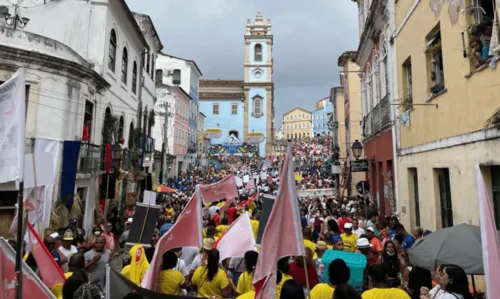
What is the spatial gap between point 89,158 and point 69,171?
1822 mm

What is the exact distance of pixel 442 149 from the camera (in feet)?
26.0

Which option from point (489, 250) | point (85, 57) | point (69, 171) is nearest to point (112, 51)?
point (85, 57)

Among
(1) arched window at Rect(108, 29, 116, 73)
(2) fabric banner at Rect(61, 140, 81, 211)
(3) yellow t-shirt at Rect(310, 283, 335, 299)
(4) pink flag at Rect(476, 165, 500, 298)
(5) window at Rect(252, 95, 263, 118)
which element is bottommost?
(3) yellow t-shirt at Rect(310, 283, 335, 299)

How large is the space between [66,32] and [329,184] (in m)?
24.7

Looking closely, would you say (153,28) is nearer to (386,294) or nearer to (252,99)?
(386,294)

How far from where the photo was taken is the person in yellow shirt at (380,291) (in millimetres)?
3687

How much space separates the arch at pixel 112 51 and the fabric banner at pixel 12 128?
543 inches

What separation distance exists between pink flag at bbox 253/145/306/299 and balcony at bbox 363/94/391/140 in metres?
8.57

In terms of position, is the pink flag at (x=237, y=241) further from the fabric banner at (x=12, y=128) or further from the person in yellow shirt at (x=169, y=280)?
the fabric banner at (x=12, y=128)

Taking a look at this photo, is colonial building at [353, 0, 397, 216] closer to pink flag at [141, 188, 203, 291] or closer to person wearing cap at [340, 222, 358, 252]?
person wearing cap at [340, 222, 358, 252]

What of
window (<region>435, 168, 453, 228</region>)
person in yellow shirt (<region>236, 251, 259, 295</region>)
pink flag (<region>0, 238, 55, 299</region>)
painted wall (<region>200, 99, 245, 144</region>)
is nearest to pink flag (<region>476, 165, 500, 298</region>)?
person in yellow shirt (<region>236, 251, 259, 295</region>)

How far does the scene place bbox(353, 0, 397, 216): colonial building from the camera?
39.8ft

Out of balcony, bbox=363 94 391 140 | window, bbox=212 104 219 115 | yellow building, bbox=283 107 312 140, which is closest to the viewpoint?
balcony, bbox=363 94 391 140

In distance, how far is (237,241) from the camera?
6.03m
